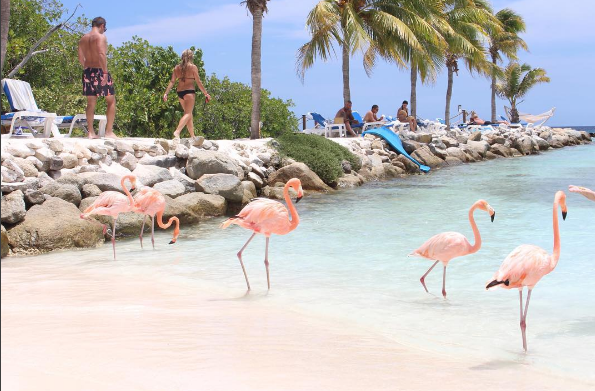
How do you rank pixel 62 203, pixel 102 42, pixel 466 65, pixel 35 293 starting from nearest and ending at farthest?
pixel 35 293 < pixel 62 203 < pixel 102 42 < pixel 466 65

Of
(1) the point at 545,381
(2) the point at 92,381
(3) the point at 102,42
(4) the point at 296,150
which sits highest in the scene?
(3) the point at 102,42

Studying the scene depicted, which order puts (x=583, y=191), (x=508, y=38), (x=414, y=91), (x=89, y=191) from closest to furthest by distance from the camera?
(x=583, y=191)
(x=89, y=191)
(x=414, y=91)
(x=508, y=38)

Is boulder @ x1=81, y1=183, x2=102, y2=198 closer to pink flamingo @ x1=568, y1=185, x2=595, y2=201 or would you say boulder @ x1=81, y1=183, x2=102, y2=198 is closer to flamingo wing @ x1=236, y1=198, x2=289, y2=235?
flamingo wing @ x1=236, y1=198, x2=289, y2=235

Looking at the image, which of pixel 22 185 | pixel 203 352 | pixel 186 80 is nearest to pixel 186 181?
pixel 186 80

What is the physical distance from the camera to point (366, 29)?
88.5 feet

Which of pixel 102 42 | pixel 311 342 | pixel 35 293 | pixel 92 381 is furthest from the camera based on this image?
pixel 102 42

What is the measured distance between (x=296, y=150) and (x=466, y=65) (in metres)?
25.5

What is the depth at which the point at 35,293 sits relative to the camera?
6.32m

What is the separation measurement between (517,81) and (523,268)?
176 feet

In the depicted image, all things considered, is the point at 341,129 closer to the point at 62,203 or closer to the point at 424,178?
the point at 424,178

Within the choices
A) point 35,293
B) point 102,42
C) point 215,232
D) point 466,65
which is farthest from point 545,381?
point 466,65

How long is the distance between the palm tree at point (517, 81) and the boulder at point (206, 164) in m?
44.6

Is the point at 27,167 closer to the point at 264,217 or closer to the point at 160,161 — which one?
the point at 160,161

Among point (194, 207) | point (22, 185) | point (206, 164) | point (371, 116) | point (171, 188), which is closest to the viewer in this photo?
point (22, 185)
